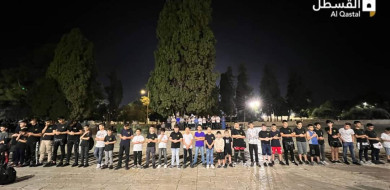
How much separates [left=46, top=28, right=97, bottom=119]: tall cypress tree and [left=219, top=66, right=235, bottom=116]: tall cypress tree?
2647cm

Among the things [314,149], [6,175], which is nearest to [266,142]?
[314,149]

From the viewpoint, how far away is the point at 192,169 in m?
8.64

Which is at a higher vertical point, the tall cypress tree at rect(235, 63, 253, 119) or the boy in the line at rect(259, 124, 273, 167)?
the tall cypress tree at rect(235, 63, 253, 119)

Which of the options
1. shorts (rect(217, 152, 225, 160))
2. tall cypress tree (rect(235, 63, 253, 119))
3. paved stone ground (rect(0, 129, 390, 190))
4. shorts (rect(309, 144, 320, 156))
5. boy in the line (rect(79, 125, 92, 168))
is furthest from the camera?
tall cypress tree (rect(235, 63, 253, 119))

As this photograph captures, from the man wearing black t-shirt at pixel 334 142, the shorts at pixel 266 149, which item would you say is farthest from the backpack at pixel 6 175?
the man wearing black t-shirt at pixel 334 142

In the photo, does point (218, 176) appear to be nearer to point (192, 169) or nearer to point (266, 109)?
point (192, 169)

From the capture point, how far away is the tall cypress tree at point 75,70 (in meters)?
27.2

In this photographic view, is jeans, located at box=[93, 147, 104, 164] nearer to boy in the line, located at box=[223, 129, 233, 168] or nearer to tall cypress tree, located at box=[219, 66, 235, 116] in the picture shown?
boy in the line, located at box=[223, 129, 233, 168]

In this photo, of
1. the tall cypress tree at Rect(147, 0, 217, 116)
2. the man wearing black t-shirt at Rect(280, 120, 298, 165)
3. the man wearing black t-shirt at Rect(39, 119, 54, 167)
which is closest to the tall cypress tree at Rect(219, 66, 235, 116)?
the tall cypress tree at Rect(147, 0, 217, 116)

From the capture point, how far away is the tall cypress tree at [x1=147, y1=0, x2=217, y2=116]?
2080 centimetres

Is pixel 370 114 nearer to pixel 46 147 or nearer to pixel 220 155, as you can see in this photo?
pixel 220 155

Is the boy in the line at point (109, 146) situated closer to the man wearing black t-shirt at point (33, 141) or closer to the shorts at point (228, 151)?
the man wearing black t-shirt at point (33, 141)

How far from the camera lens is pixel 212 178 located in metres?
7.35

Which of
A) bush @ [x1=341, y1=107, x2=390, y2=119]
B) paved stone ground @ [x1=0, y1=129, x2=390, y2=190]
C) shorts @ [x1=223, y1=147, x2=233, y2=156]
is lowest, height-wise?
paved stone ground @ [x1=0, y1=129, x2=390, y2=190]
